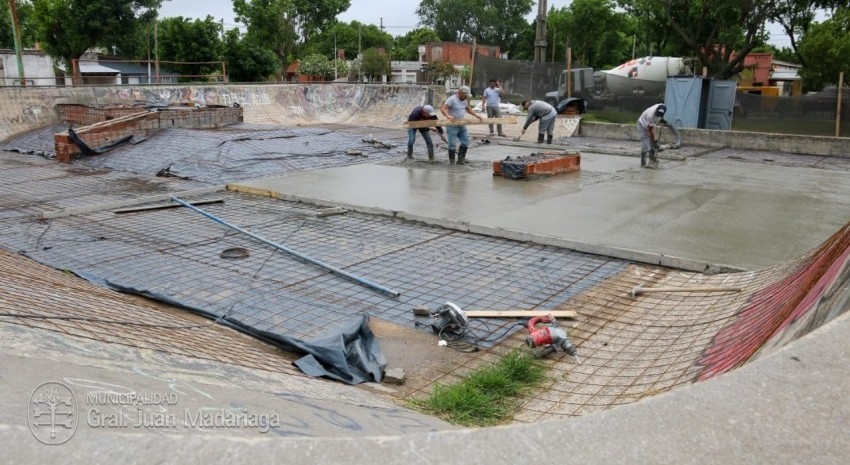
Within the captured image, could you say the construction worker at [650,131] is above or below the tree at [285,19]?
below

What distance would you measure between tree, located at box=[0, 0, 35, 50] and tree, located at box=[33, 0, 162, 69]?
845 centimetres

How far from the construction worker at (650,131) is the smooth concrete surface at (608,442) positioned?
402 inches

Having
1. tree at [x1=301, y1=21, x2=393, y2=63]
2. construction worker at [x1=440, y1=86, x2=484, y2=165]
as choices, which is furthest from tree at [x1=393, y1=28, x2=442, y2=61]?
construction worker at [x1=440, y1=86, x2=484, y2=165]

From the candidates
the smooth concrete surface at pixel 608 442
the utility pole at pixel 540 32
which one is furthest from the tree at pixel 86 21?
the smooth concrete surface at pixel 608 442

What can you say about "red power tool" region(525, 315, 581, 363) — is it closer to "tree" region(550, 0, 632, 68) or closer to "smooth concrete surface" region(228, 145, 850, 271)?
"smooth concrete surface" region(228, 145, 850, 271)

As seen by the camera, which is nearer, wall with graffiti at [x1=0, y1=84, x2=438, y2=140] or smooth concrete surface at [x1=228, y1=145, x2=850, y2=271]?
smooth concrete surface at [x1=228, y1=145, x2=850, y2=271]

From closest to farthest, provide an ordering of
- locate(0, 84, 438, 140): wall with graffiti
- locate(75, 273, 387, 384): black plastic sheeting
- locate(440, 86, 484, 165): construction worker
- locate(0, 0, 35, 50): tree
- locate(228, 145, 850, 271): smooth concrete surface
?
locate(75, 273, 387, 384): black plastic sheeting
locate(228, 145, 850, 271): smooth concrete surface
locate(440, 86, 484, 165): construction worker
locate(0, 84, 438, 140): wall with graffiti
locate(0, 0, 35, 50): tree

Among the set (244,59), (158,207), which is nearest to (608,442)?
(158,207)

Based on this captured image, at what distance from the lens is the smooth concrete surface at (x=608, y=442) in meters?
1.66

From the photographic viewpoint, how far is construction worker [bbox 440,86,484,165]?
12.1 meters

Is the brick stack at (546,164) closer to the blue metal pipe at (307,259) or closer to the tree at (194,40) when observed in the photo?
the blue metal pipe at (307,259)

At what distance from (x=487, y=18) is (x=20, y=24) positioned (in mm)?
52930

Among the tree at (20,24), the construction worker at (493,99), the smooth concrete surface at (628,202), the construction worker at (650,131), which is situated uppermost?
the tree at (20,24)

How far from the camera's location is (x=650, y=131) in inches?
456
